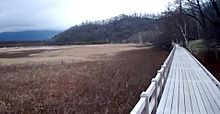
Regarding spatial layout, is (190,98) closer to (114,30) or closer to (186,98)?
(186,98)

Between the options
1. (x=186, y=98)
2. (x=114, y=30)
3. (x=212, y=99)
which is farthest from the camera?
(x=114, y=30)

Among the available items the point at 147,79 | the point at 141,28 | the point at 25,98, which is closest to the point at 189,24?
the point at 147,79

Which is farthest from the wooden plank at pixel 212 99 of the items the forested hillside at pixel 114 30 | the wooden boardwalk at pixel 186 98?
the forested hillside at pixel 114 30

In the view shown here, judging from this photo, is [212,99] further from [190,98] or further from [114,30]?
[114,30]

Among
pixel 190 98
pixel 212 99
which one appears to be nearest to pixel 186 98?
pixel 190 98

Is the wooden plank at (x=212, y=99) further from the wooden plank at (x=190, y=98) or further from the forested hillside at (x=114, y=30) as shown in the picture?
the forested hillside at (x=114, y=30)

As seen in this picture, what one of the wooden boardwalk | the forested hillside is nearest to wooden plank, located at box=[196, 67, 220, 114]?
the wooden boardwalk

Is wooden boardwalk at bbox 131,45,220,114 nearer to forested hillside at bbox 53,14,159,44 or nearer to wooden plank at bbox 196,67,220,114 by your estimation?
wooden plank at bbox 196,67,220,114

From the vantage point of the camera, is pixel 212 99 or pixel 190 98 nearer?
pixel 212 99

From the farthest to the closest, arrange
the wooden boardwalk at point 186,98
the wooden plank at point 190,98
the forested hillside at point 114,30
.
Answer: the forested hillside at point 114,30 → the wooden plank at point 190,98 → the wooden boardwalk at point 186,98

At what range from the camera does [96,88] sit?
51.9 feet

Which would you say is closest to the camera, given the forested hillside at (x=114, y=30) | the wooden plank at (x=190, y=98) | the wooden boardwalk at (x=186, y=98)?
the wooden boardwalk at (x=186, y=98)

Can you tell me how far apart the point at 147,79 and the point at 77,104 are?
6.76 metres

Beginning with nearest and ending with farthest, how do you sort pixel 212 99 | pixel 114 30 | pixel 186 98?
pixel 212 99 → pixel 186 98 → pixel 114 30
